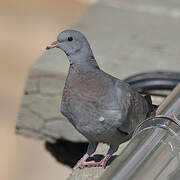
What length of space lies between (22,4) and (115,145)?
8.66 m

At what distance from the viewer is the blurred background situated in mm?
7516

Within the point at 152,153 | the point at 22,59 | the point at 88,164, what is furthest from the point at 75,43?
the point at 22,59

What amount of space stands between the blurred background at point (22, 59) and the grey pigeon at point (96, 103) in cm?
255

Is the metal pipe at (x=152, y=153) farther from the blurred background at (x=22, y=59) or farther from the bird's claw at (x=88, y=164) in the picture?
the blurred background at (x=22, y=59)

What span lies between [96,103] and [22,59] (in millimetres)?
6921

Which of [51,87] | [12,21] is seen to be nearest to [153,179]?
[51,87]

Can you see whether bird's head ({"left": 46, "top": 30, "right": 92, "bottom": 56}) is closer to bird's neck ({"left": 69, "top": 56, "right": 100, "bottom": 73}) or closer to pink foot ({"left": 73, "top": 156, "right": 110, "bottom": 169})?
bird's neck ({"left": 69, "top": 56, "right": 100, "bottom": 73})

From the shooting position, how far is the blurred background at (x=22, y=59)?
7.52m

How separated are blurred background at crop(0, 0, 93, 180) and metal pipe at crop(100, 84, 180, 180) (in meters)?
3.50

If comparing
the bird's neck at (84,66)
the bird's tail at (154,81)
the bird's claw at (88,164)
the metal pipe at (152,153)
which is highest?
the metal pipe at (152,153)

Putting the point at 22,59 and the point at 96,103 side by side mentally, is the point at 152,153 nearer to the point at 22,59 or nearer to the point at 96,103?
the point at 96,103

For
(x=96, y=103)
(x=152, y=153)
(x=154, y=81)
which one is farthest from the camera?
(x=154, y=81)

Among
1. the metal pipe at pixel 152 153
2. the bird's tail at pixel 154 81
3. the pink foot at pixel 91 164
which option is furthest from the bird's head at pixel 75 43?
the metal pipe at pixel 152 153

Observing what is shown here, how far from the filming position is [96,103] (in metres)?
3.48
